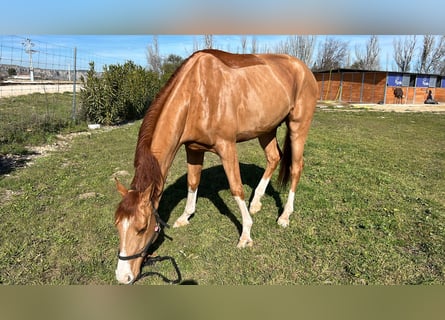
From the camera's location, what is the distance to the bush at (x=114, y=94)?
1029cm

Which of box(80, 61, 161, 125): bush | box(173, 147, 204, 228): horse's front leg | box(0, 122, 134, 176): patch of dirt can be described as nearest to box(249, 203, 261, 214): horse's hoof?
box(173, 147, 204, 228): horse's front leg

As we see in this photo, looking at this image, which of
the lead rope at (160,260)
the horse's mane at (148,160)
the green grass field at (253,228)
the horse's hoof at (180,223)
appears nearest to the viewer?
the horse's mane at (148,160)

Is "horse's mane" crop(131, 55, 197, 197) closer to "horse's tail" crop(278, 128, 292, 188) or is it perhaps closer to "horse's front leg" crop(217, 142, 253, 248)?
"horse's front leg" crop(217, 142, 253, 248)

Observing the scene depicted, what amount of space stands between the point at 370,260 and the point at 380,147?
20.4ft

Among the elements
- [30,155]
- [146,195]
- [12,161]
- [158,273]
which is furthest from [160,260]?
[30,155]

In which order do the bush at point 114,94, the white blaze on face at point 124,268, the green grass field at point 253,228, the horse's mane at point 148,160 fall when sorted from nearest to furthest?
the white blaze on face at point 124,268, the horse's mane at point 148,160, the green grass field at point 253,228, the bush at point 114,94

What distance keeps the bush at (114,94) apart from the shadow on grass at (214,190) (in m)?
6.54

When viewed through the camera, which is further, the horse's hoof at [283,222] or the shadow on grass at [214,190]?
the shadow on grass at [214,190]

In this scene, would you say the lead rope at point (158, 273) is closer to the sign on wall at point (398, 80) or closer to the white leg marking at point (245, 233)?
the white leg marking at point (245, 233)

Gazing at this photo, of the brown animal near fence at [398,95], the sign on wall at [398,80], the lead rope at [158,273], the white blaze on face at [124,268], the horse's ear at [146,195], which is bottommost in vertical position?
the lead rope at [158,273]

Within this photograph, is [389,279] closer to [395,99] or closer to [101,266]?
[101,266]

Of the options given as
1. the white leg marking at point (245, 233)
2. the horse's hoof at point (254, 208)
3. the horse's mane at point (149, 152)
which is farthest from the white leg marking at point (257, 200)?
the horse's mane at point (149, 152)

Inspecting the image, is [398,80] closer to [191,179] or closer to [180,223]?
[191,179]

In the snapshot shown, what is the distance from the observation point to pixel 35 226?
11.4 ft
